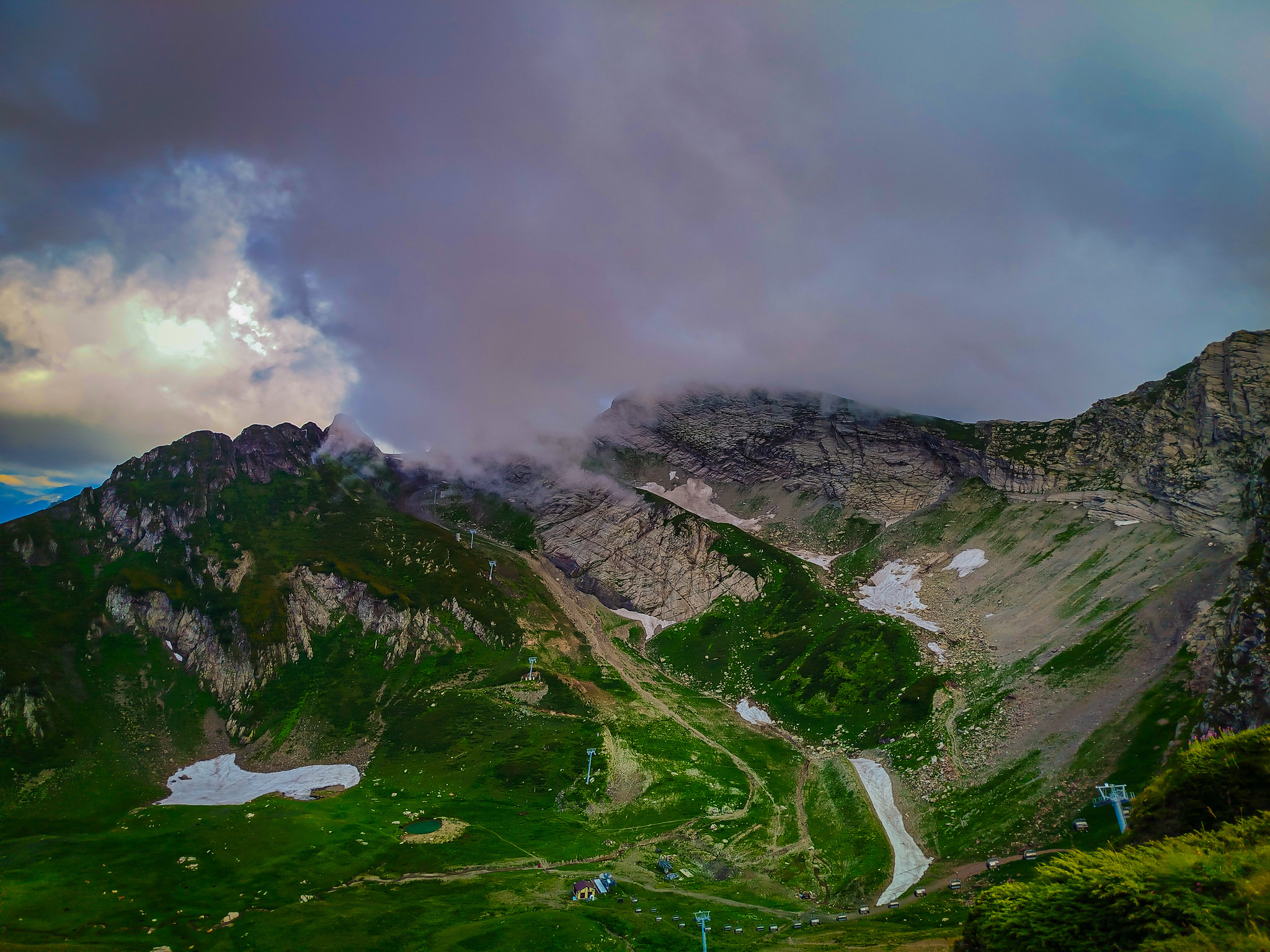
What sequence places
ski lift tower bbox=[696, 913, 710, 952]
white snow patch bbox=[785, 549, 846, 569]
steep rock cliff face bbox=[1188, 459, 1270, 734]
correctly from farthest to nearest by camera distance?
white snow patch bbox=[785, 549, 846, 569], steep rock cliff face bbox=[1188, 459, 1270, 734], ski lift tower bbox=[696, 913, 710, 952]

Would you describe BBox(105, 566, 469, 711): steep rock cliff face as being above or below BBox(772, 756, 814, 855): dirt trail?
above

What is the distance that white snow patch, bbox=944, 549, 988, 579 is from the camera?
159 meters

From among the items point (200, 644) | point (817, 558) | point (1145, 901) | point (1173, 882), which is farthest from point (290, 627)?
point (1173, 882)

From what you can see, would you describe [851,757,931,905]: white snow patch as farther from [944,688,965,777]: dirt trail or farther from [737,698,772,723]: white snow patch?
[737,698,772,723]: white snow patch

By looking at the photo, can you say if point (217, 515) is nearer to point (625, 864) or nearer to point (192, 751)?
point (192, 751)

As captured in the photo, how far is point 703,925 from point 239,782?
310 ft

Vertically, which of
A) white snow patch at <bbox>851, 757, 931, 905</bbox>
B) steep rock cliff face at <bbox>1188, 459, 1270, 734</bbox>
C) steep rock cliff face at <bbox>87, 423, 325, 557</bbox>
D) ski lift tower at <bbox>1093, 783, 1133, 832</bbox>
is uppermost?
steep rock cliff face at <bbox>87, 423, 325, 557</bbox>

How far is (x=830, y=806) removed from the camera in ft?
Result: 315

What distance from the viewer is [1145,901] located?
15.0 meters

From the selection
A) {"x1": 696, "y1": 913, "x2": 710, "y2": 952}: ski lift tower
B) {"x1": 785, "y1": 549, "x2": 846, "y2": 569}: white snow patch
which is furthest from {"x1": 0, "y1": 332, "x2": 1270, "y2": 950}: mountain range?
{"x1": 696, "y1": 913, "x2": 710, "y2": 952}: ski lift tower

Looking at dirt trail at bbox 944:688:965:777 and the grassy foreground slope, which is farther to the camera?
dirt trail at bbox 944:688:965:777

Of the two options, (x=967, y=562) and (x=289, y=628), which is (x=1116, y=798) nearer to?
(x=967, y=562)

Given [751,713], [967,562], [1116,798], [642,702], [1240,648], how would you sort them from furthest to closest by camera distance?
[967,562] < [642,702] < [751,713] < [1240,648] < [1116,798]

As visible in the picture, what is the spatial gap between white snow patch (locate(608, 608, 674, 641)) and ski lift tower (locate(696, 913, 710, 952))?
346 ft
